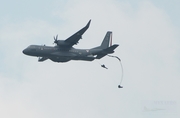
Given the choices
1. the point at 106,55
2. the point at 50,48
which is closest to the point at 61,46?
the point at 50,48

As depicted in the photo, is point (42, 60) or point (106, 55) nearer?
point (106, 55)

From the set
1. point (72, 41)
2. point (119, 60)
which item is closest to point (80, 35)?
point (72, 41)

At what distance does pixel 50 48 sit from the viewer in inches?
3684

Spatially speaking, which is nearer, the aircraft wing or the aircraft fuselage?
the aircraft fuselage

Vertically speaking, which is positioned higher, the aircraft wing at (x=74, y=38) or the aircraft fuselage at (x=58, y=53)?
the aircraft wing at (x=74, y=38)

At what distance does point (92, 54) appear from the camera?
9569cm

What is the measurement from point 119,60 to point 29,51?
1533 centimetres

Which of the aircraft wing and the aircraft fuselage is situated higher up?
the aircraft wing

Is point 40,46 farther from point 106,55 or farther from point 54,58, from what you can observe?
point 106,55

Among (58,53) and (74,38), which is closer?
(58,53)

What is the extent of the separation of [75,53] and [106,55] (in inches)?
219

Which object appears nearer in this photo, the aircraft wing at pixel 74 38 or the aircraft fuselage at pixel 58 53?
the aircraft fuselage at pixel 58 53

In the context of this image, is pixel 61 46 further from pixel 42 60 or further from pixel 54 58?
pixel 42 60

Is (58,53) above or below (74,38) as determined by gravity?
below
